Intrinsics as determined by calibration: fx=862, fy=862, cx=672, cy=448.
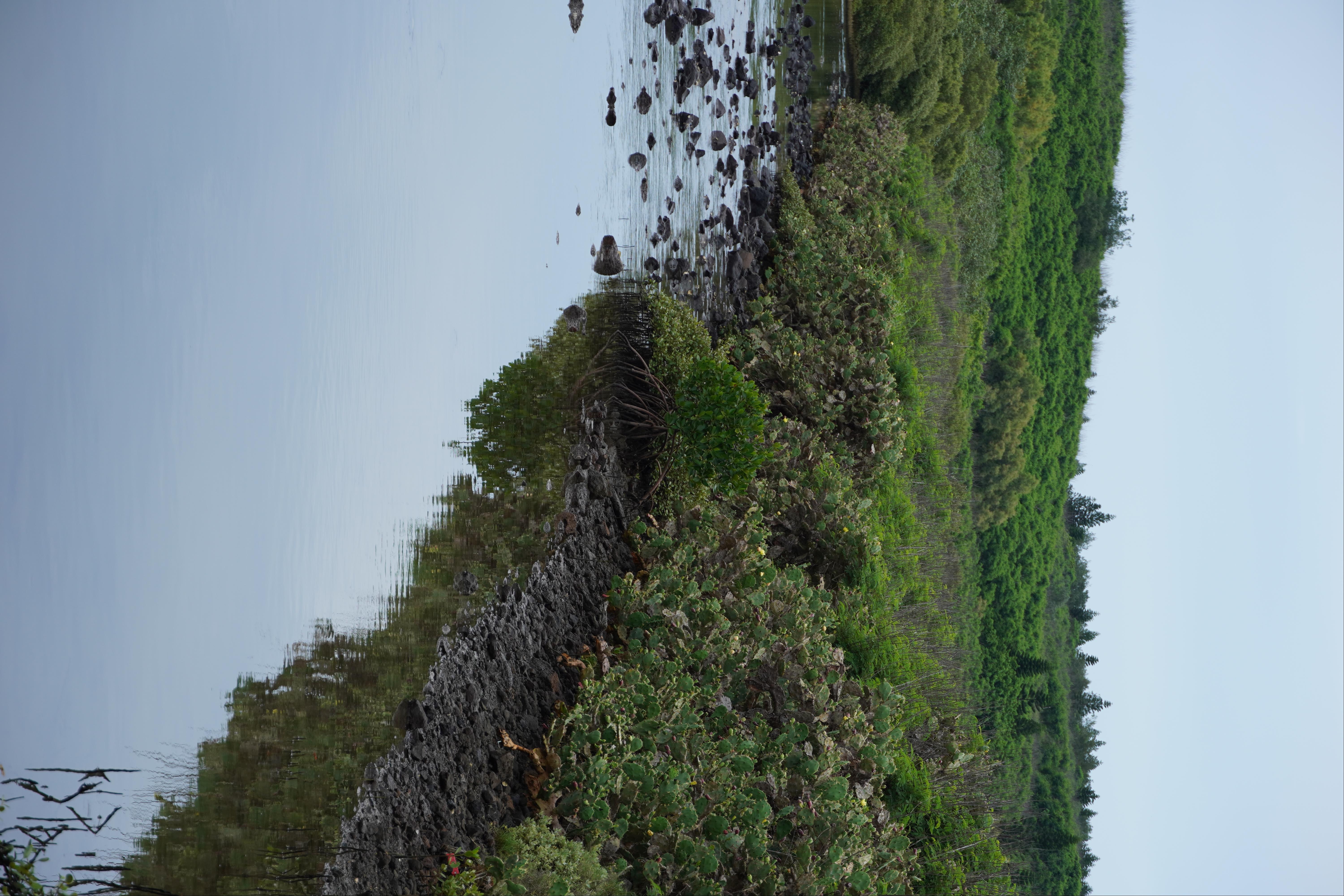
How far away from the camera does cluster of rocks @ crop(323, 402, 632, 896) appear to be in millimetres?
3283

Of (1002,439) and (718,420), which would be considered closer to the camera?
(718,420)

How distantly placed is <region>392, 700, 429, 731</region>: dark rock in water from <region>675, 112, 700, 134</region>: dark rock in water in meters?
4.29

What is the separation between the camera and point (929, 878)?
541 centimetres

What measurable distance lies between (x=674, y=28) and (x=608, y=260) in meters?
1.87

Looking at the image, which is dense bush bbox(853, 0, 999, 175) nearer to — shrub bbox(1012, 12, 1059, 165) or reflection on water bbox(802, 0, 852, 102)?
reflection on water bbox(802, 0, 852, 102)

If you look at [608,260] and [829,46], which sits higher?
[829,46]

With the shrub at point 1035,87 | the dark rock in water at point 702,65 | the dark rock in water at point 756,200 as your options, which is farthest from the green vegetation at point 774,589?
the dark rock in water at point 702,65

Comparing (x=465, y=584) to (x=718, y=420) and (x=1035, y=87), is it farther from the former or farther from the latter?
(x=1035, y=87)

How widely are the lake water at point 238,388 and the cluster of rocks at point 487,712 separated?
137 millimetres

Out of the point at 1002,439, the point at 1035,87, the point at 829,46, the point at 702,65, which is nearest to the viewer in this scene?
the point at 702,65

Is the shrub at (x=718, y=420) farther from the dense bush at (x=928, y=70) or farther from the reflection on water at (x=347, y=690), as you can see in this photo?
the dense bush at (x=928, y=70)

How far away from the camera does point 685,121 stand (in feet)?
20.2

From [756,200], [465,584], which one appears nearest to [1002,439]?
[756,200]

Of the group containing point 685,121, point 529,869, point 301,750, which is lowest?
point 529,869
